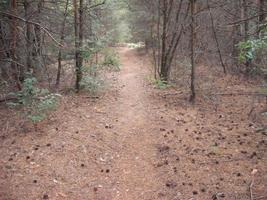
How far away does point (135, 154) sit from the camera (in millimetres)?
7941

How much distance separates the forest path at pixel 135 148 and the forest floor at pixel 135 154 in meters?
0.02

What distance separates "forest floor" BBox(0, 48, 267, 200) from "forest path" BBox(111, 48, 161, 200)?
20mm

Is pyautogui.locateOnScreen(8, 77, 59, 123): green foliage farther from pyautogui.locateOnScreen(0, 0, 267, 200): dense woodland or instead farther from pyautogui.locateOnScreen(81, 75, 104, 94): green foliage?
pyautogui.locateOnScreen(81, 75, 104, 94): green foliage

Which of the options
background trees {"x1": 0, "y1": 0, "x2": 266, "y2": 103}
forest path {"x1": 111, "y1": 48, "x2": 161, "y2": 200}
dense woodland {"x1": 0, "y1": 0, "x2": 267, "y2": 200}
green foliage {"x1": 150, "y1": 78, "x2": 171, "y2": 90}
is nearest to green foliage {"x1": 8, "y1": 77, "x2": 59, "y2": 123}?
dense woodland {"x1": 0, "y1": 0, "x2": 267, "y2": 200}

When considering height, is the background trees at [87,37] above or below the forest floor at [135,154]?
above

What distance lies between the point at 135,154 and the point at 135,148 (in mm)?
345

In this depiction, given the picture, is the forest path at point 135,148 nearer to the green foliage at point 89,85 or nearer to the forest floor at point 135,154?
the forest floor at point 135,154

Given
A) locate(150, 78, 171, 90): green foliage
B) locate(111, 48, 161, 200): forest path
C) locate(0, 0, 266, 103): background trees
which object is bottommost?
locate(111, 48, 161, 200): forest path

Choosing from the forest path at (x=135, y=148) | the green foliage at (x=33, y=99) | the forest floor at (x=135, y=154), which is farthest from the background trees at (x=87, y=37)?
the forest path at (x=135, y=148)

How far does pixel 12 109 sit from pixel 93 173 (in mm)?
4643

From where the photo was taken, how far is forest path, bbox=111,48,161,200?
6.50 metres

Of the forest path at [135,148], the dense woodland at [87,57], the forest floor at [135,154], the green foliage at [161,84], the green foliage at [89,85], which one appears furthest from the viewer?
the green foliage at [161,84]

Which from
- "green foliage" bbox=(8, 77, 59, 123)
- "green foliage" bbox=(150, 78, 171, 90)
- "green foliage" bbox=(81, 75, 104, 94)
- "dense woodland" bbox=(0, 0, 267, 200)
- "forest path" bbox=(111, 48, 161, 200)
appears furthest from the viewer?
"green foliage" bbox=(150, 78, 171, 90)

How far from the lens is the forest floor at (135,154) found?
632cm
